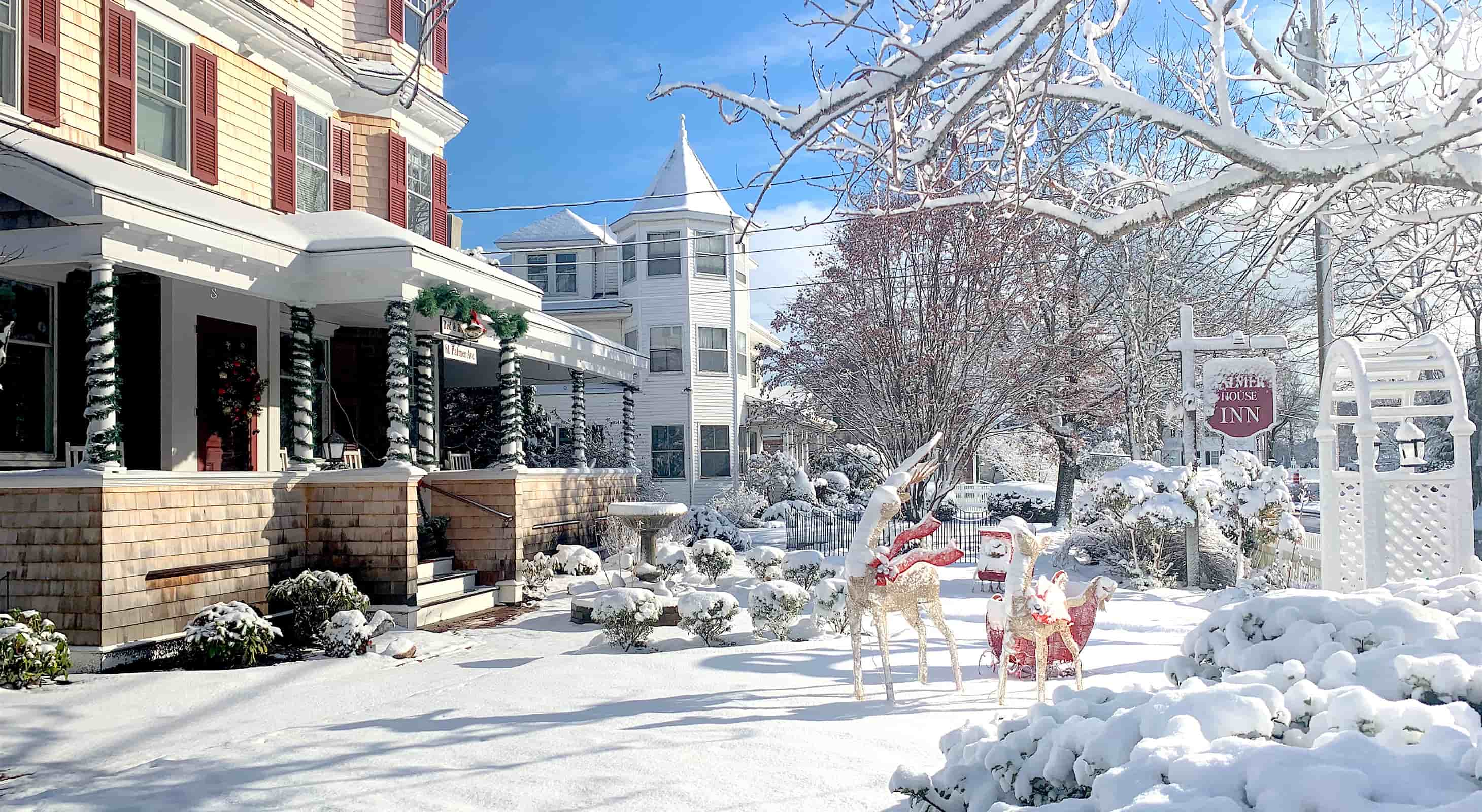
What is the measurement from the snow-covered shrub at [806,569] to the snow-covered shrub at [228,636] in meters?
5.76

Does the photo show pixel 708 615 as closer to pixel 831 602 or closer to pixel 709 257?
pixel 831 602

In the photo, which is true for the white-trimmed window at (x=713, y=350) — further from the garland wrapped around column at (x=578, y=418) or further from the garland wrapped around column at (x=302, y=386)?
the garland wrapped around column at (x=302, y=386)

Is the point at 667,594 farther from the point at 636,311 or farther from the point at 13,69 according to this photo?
the point at 636,311

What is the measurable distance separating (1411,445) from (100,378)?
43.8 ft

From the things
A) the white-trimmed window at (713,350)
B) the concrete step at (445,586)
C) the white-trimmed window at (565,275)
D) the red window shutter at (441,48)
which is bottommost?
the concrete step at (445,586)

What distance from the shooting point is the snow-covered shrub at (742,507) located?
2481 cm

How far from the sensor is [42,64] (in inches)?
406

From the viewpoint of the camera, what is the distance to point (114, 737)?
6.52 metres

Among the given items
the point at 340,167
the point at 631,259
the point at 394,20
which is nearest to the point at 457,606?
the point at 340,167

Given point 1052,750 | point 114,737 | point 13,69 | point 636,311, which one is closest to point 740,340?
point 636,311

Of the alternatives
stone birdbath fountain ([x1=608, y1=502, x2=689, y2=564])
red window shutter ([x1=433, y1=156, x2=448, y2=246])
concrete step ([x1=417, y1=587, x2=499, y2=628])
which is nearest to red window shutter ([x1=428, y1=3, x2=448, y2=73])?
red window shutter ([x1=433, y1=156, x2=448, y2=246])

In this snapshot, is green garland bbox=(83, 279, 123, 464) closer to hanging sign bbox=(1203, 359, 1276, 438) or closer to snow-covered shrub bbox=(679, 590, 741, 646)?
snow-covered shrub bbox=(679, 590, 741, 646)

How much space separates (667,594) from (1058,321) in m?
13.3

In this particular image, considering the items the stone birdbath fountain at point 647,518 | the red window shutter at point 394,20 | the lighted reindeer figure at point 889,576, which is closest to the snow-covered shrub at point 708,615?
the lighted reindeer figure at point 889,576
